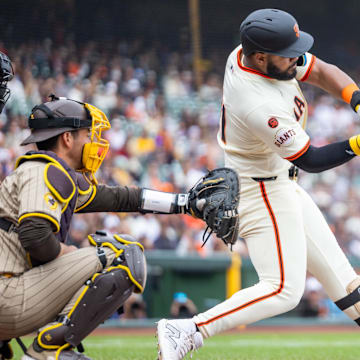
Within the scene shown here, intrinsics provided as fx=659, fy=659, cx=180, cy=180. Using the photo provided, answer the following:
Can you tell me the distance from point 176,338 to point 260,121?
1182 mm

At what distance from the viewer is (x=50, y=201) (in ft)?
8.96

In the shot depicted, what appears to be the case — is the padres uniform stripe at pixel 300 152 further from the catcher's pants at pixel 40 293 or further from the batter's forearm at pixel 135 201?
the catcher's pants at pixel 40 293

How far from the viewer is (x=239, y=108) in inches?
138

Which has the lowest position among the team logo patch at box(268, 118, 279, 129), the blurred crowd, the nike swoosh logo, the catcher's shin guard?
the blurred crowd

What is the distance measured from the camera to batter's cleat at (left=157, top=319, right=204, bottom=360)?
3232 mm

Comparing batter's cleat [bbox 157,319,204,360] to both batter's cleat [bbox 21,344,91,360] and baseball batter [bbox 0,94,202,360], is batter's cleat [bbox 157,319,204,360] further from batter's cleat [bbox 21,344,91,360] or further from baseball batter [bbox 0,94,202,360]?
batter's cleat [bbox 21,344,91,360]

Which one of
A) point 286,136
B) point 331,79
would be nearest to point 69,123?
point 286,136

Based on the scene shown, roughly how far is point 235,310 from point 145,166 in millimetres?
7614

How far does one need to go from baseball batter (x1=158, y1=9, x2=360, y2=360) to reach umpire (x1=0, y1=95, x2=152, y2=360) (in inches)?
21.4

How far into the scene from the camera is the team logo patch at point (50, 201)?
272 centimetres

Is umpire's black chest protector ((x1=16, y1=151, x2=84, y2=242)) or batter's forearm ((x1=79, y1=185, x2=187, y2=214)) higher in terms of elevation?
umpire's black chest protector ((x1=16, y1=151, x2=84, y2=242))

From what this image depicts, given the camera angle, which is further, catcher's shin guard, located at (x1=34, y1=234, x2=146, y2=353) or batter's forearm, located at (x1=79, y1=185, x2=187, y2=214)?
batter's forearm, located at (x1=79, y1=185, x2=187, y2=214)

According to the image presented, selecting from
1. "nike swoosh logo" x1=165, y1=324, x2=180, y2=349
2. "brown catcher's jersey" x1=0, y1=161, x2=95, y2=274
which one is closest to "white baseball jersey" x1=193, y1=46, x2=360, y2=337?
"nike swoosh logo" x1=165, y1=324, x2=180, y2=349

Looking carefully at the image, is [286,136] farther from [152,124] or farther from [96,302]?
[152,124]
